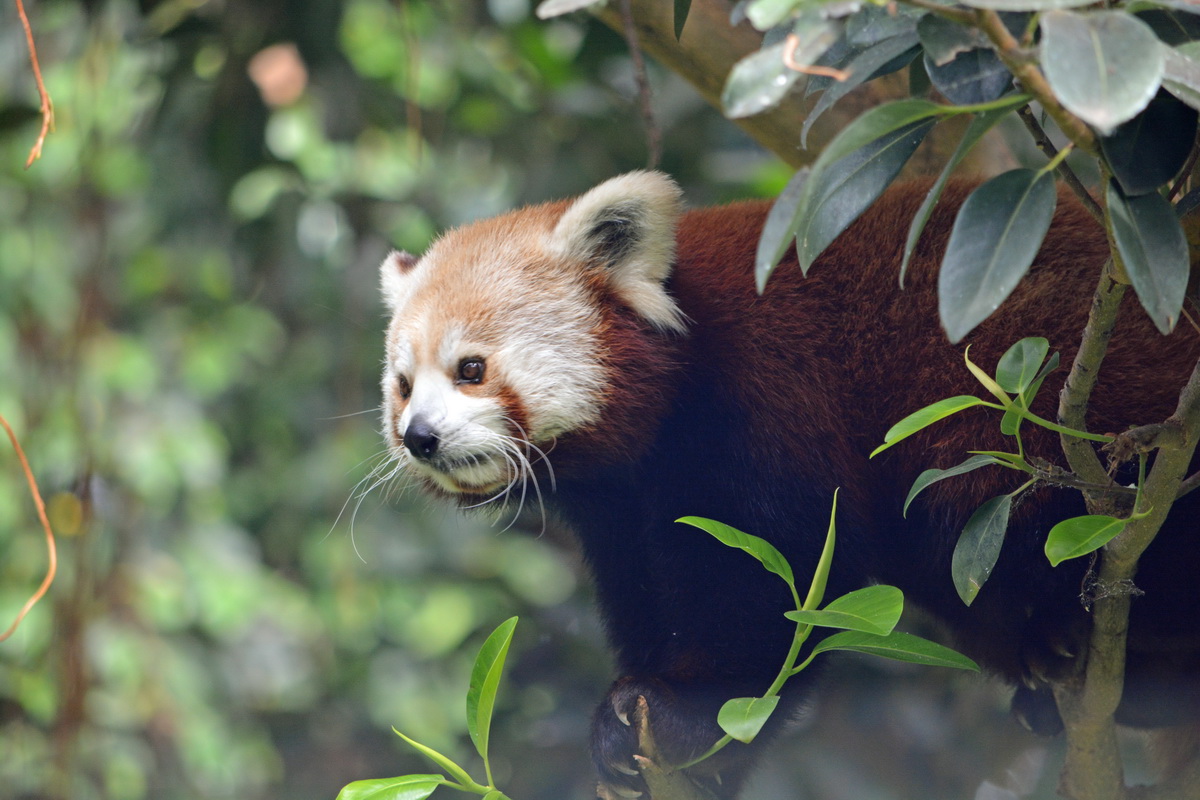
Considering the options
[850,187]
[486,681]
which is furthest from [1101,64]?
[486,681]

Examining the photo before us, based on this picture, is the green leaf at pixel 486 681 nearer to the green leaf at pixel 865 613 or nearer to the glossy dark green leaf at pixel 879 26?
the green leaf at pixel 865 613

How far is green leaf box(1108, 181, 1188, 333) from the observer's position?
73 cm

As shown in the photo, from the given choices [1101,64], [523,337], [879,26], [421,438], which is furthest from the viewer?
[523,337]

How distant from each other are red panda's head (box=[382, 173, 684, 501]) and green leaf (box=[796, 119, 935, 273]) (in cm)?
61

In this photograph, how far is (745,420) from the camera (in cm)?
145

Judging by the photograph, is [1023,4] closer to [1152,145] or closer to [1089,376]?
[1152,145]

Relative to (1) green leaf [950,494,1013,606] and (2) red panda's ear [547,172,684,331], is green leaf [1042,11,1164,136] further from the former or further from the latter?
(2) red panda's ear [547,172,684,331]

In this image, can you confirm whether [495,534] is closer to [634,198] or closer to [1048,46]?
[634,198]

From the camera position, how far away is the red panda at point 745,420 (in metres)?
1.35

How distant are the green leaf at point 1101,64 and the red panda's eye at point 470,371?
0.96 metres

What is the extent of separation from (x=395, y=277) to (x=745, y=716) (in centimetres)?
101

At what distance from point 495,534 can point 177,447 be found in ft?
2.87

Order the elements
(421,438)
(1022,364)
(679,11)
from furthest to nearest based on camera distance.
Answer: (421,438) < (679,11) < (1022,364)

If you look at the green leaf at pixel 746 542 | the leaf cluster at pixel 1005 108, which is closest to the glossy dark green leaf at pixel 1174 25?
the leaf cluster at pixel 1005 108
